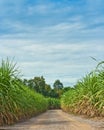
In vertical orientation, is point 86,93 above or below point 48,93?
below

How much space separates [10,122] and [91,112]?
9393mm

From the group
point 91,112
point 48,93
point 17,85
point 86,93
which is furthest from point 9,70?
point 48,93

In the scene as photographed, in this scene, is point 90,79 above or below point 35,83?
below

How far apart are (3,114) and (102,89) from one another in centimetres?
477

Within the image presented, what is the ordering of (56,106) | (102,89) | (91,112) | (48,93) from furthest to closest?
(48,93)
(56,106)
(91,112)
(102,89)

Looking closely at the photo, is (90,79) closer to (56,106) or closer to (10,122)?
(10,122)

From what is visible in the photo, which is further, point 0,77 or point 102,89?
point 0,77

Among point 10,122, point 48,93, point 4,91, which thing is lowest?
point 10,122

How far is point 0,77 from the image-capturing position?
69.5 feet

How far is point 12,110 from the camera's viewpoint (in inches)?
843

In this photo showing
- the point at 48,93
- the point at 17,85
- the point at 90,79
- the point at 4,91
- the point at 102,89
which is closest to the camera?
the point at 102,89

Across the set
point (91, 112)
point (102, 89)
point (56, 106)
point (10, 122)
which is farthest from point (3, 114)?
point (56, 106)

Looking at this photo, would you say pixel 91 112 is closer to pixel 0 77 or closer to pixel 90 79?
pixel 90 79

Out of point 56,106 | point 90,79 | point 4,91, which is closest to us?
point 4,91
